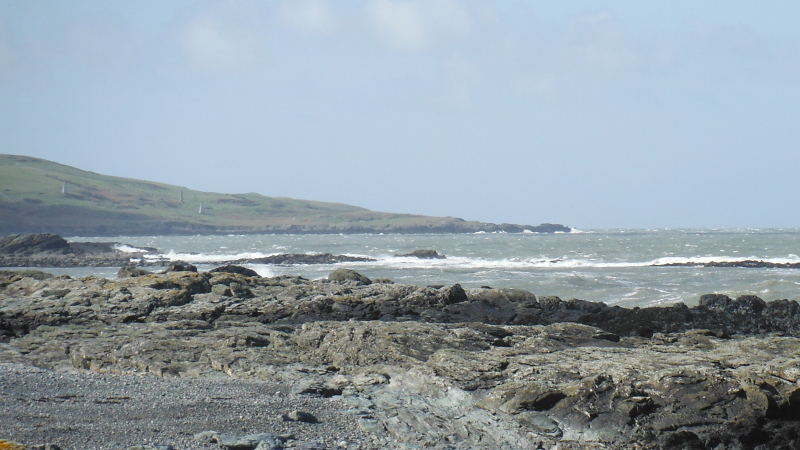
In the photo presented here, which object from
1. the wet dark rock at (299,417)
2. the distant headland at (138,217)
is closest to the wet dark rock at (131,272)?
the wet dark rock at (299,417)

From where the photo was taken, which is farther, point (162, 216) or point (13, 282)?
point (162, 216)

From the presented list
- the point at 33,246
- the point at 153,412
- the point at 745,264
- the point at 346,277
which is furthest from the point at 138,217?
the point at 153,412

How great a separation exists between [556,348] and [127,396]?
6.80 metres

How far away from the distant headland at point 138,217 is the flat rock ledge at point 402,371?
442ft

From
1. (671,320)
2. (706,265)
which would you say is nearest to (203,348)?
(671,320)

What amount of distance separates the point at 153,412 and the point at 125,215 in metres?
169

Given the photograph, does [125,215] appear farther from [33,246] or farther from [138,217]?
[33,246]

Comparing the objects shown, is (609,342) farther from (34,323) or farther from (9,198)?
(9,198)

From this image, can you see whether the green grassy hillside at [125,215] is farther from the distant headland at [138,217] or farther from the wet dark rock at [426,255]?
the wet dark rock at [426,255]

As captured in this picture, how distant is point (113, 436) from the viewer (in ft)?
22.6

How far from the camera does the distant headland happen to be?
5733 inches

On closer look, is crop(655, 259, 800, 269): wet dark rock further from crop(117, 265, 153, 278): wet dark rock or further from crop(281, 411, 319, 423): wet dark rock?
crop(281, 411, 319, 423): wet dark rock

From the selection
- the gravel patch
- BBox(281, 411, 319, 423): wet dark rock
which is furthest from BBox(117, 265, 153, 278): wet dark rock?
BBox(281, 411, 319, 423): wet dark rock

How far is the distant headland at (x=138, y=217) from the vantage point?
14562 cm
